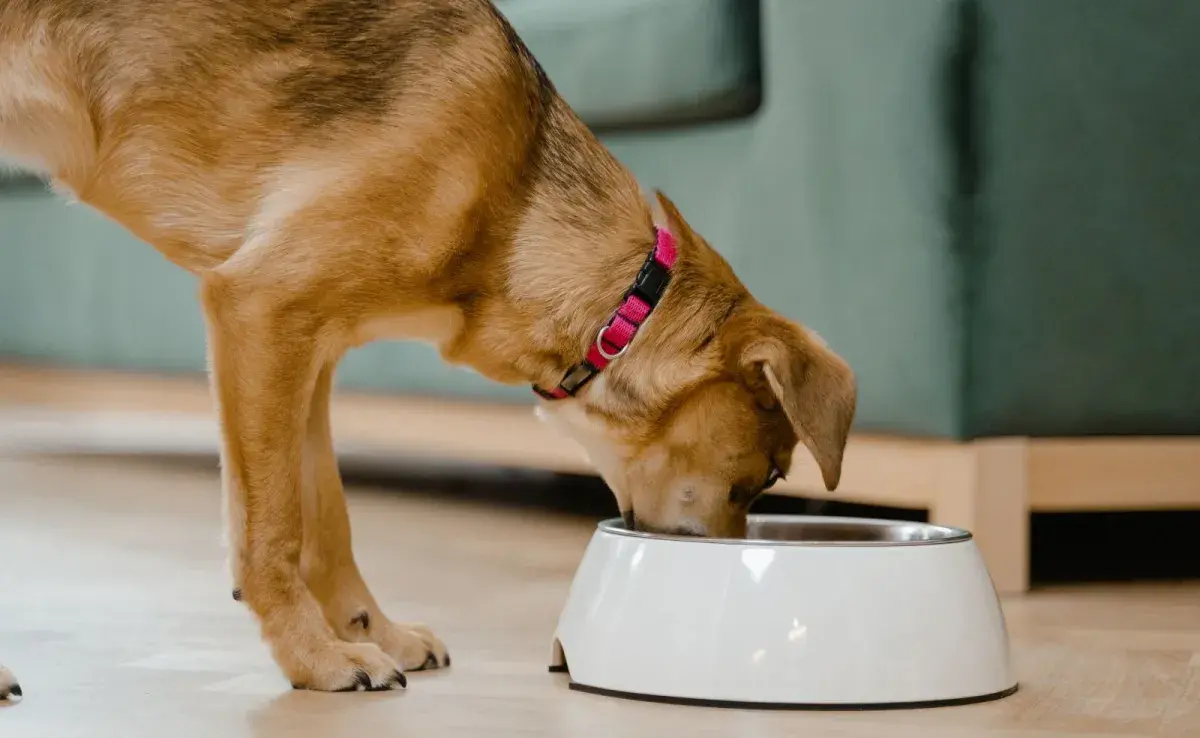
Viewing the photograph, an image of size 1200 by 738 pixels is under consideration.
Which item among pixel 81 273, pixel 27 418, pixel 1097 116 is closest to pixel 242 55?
pixel 1097 116

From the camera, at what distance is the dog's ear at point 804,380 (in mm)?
2006

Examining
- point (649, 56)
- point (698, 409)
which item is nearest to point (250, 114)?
point (698, 409)

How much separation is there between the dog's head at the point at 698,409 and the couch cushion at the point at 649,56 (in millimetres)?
862

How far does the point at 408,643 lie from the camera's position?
84.4 inches

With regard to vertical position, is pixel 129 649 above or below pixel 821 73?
below

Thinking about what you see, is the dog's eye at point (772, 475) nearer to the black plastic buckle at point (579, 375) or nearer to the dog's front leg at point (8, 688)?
the black plastic buckle at point (579, 375)

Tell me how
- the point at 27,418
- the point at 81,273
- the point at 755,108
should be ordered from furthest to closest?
1. the point at 27,418
2. the point at 81,273
3. the point at 755,108

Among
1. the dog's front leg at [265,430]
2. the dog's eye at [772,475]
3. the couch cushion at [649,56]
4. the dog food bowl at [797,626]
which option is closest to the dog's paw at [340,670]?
the dog's front leg at [265,430]

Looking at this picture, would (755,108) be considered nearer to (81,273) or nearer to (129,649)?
(129,649)

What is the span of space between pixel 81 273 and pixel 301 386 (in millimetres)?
2788

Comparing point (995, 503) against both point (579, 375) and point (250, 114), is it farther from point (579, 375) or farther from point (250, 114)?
point (250, 114)

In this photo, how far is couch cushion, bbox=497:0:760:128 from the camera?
3045 mm

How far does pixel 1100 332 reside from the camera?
109 inches

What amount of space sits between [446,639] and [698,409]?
47 centimetres
